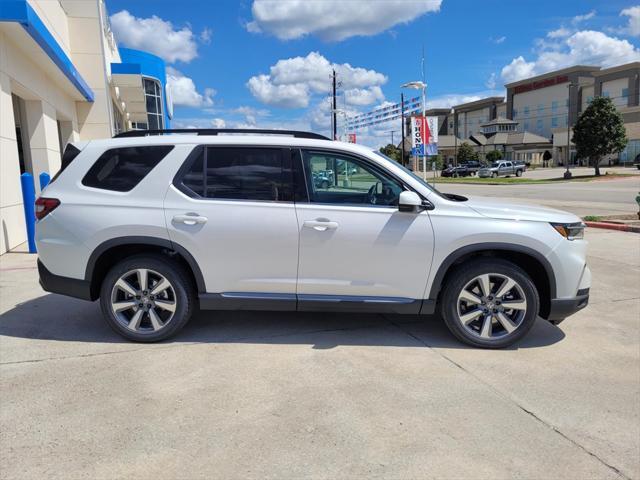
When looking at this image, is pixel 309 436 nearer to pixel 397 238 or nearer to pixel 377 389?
pixel 377 389

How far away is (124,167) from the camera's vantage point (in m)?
4.23

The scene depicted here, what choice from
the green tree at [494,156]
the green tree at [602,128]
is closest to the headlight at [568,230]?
the green tree at [602,128]

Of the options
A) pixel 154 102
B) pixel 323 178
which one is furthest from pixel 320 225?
pixel 154 102

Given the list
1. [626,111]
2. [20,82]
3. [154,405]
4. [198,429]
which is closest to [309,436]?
[198,429]

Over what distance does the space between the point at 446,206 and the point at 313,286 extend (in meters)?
1.34

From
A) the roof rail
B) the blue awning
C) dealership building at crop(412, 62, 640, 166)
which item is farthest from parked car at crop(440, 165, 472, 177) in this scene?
the roof rail

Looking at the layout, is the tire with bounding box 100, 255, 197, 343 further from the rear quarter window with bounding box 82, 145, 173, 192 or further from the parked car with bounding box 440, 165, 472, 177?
the parked car with bounding box 440, 165, 472, 177

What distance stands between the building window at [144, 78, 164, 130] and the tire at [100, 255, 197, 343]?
3227 cm

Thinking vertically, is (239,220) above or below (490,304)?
above

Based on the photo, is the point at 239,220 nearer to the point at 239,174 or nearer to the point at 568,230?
the point at 239,174

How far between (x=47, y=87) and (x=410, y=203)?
12.9 metres

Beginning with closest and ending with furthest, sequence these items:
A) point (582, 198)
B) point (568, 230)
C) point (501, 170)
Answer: point (568, 230), point (582, 198), point (501, 170)

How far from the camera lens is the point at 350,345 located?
4.23m

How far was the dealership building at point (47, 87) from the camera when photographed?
28.8 ft
